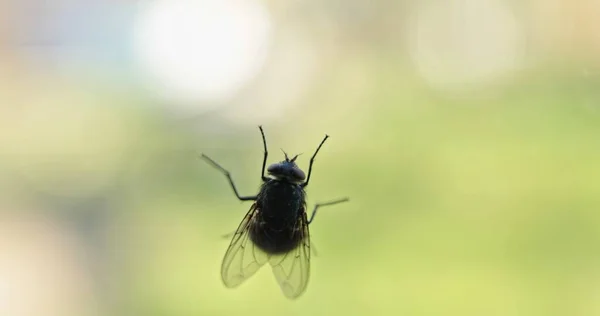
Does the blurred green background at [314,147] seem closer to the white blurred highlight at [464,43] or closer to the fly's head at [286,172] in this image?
the white blurred highlight at [464,43]

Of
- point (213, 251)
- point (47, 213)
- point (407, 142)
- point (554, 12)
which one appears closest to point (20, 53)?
point (47, 213)

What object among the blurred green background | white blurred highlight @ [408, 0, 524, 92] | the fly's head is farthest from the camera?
white blurred highlight @ [408, 0, 524, 92]

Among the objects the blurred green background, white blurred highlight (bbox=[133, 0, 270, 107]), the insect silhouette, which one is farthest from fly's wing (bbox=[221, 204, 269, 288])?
white blurred highlight (bbox=[133, 0, 270, 107])

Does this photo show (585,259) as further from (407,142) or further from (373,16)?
(373,16)

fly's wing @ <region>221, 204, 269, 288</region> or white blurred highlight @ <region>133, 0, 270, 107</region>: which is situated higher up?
white blurred highlight @ <region>133, 0, 270, 107</region>

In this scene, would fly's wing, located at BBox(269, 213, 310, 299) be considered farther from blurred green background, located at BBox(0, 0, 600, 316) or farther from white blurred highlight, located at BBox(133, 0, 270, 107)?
white blurred highlight, located at BBox(133, 0, 270, 107)

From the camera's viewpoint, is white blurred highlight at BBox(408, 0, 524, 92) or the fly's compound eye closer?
the fly's compound eye

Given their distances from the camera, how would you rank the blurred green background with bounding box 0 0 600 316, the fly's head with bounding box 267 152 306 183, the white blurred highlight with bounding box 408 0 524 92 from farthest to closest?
1. the white blurred highlight with bounding box 408 0 524 92
2. the blurred green background with bounding box 0 0 600 316
3. the fly's head with bounding box 267 152 306 183

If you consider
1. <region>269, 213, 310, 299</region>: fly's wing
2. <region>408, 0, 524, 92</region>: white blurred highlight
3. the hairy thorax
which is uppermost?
<region>408, 0, 524, 92</region>: white blurred highlight
